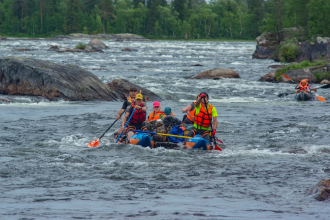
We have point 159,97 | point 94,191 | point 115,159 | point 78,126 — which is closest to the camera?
point 94,191

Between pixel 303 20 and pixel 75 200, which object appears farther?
pixel 303 20

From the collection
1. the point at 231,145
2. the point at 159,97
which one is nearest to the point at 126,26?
the point at 159,97

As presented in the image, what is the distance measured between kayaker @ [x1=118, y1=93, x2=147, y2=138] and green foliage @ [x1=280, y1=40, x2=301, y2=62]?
29.6 metres

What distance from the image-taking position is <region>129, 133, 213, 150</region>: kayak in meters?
9.90

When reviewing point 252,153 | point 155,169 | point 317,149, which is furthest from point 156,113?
point 317,149

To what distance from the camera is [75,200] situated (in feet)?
20.3

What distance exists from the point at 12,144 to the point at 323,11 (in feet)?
136

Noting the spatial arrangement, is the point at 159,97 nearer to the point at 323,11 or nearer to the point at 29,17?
the point at 323,11

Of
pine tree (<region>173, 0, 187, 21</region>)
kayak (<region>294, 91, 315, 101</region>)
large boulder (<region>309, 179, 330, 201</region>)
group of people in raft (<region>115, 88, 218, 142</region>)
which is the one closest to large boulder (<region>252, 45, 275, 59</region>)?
kayak (<region>294, 91, 315, 101</region>)

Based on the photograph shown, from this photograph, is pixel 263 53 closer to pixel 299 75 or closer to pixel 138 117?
pixel 299 75

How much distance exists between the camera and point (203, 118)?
1053 centimetres

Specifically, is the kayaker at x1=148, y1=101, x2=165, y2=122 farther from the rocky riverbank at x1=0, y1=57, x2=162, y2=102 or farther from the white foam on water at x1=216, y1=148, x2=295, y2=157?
the rocky riverbank at x1=0, y1=57, x2=162, y2=102

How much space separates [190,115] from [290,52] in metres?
29.0

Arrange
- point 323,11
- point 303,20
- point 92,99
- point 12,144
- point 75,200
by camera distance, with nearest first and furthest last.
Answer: point 75,200 → point 12,144 → point 92,99 → point 323,11 → point 303,20
